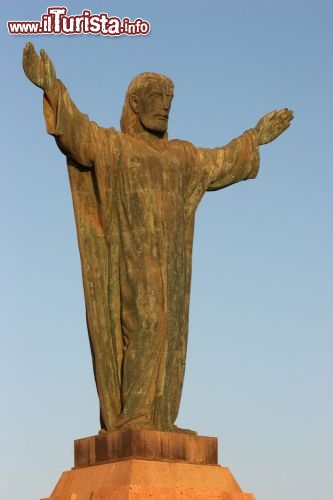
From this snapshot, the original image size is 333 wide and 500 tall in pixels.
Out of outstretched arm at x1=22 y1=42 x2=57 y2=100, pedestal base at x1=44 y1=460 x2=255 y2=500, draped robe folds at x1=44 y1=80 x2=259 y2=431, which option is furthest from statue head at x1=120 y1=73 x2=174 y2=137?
pedestal base at x1=44 y1=460 x2=255 y2=500

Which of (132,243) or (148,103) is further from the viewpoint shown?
(148,103)

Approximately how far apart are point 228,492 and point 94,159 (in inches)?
173

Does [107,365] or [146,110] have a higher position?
[146,110]

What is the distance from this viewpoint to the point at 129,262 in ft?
54.4

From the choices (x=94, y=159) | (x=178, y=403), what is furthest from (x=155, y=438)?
(x=94, y=159)

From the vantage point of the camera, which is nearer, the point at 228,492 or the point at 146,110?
the point at 228,492

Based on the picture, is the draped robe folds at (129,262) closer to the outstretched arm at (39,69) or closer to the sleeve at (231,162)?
the outstretched arm at (39,69)

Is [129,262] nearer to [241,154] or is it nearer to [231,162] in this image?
[231,162]

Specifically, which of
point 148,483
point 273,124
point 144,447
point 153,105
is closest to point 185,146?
point 153,105

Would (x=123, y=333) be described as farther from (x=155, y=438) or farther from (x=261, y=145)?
(x=261, y=145)

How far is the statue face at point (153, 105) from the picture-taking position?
674 inches

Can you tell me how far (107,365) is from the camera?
16.5 m

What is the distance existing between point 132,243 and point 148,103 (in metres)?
1.86

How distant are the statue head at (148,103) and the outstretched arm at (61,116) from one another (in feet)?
2.25
